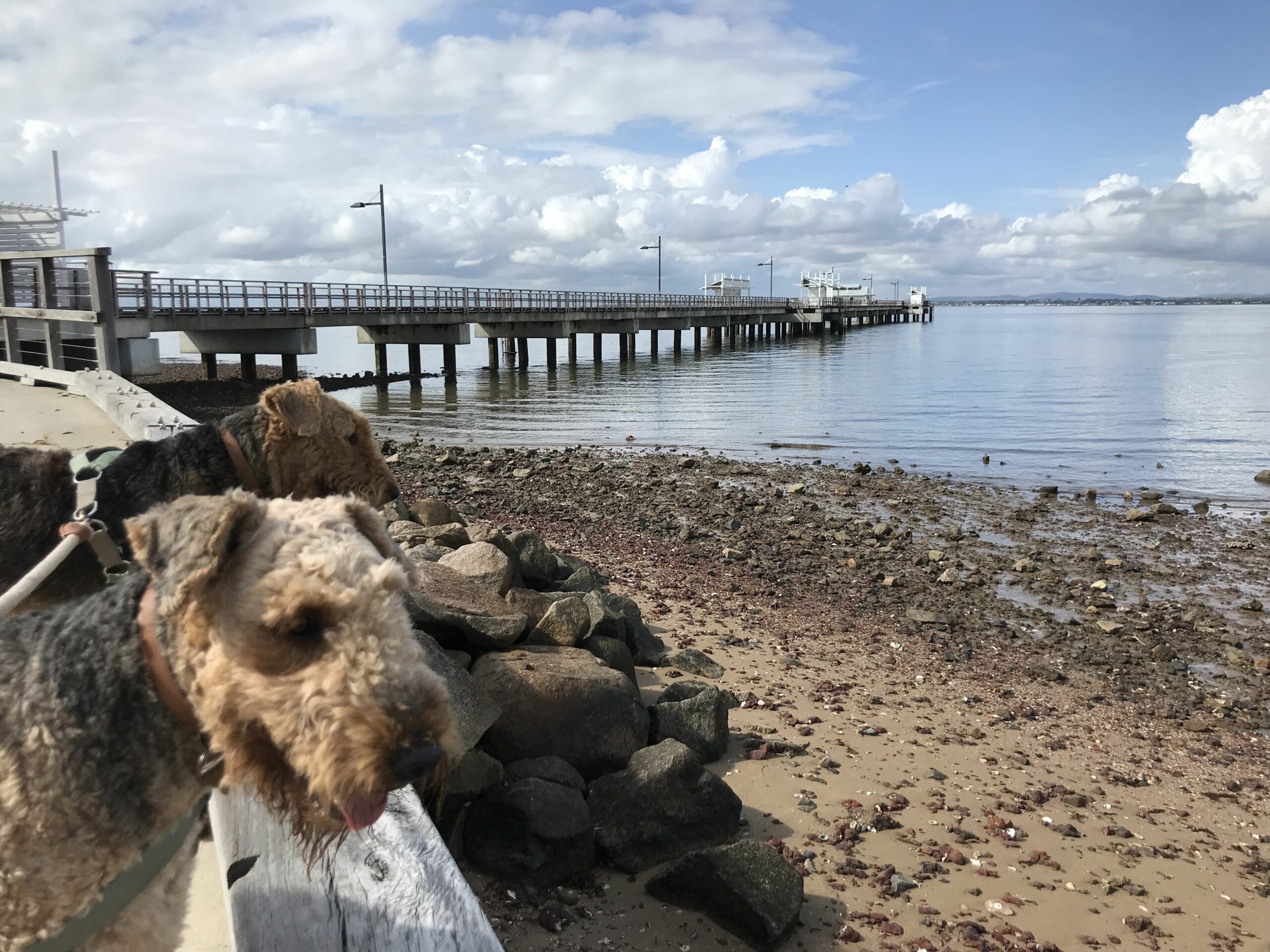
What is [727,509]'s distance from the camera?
502 inches

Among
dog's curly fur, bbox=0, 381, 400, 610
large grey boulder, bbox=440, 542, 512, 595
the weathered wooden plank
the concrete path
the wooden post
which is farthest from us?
the wooden post

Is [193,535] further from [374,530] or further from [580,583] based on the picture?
[580,583]

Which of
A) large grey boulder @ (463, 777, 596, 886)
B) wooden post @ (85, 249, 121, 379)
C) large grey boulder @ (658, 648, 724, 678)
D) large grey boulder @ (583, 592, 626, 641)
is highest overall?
wooden post @ (85, 249, 121, 379)

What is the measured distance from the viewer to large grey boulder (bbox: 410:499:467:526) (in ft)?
25.7

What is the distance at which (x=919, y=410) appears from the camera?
26.4 meters

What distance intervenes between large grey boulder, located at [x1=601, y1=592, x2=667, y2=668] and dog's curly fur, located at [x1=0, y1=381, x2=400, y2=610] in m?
2.82

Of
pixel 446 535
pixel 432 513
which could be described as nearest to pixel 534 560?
pixel 446 535

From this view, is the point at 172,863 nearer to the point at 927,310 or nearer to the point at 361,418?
the point at 361,418

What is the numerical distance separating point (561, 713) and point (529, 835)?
850 millimetres

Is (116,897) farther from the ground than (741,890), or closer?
farther from the ground

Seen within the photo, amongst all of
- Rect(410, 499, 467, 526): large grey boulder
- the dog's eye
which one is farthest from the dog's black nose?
Rect(410, 499, 467, 526): large grey boulder

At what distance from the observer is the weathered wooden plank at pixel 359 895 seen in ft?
5.91

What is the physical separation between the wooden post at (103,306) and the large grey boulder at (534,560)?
7355 millimetres

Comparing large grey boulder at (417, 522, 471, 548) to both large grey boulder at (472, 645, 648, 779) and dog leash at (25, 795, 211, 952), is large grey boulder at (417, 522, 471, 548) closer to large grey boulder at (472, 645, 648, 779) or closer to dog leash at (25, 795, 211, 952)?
large grey boulder at (472, 645, 648, 779)
